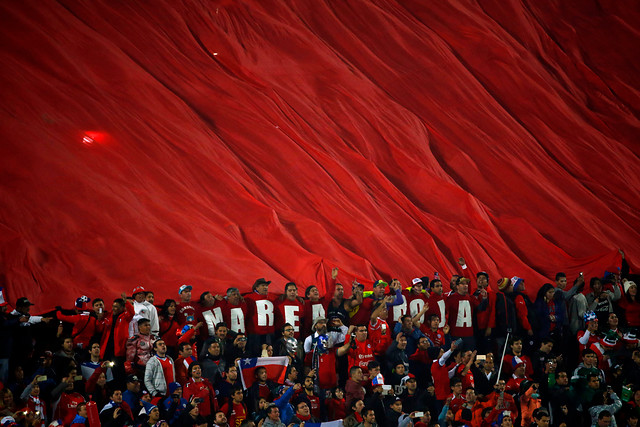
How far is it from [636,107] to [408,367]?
6.54 m

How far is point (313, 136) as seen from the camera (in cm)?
1089

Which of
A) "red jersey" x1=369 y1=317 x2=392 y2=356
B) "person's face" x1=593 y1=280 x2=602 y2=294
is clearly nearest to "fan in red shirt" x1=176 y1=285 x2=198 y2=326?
"red jersey" x1=369 y1=317 x2=392 y2=356

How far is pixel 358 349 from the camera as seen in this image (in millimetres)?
7516

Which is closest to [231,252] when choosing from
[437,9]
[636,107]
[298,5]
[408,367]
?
[408,367]

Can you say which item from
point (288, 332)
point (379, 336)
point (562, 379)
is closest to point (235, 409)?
point (288, 332)

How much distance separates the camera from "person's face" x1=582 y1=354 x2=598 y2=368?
308 inches

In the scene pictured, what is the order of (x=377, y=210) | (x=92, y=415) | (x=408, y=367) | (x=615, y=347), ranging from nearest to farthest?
(x=92, y=415), (x=408, y=367), (x=615, y=347), (x=377, y=210)

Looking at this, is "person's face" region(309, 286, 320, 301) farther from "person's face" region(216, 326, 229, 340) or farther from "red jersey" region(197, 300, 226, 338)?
"person's face" region(216, 326, 229, 340)

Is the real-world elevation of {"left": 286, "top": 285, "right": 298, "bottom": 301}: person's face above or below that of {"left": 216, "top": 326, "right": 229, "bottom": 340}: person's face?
above

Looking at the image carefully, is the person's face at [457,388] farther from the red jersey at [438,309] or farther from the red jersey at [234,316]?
the red jersey at [234,316]

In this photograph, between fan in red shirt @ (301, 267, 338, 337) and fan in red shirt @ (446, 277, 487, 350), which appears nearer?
fan in red shirt @ (301, 267, 338, 337)

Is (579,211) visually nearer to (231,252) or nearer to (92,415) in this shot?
(231,252)

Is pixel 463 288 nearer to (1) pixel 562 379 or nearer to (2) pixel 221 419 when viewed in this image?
(1) pixel 562 379

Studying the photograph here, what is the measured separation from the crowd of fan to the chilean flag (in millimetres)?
48
